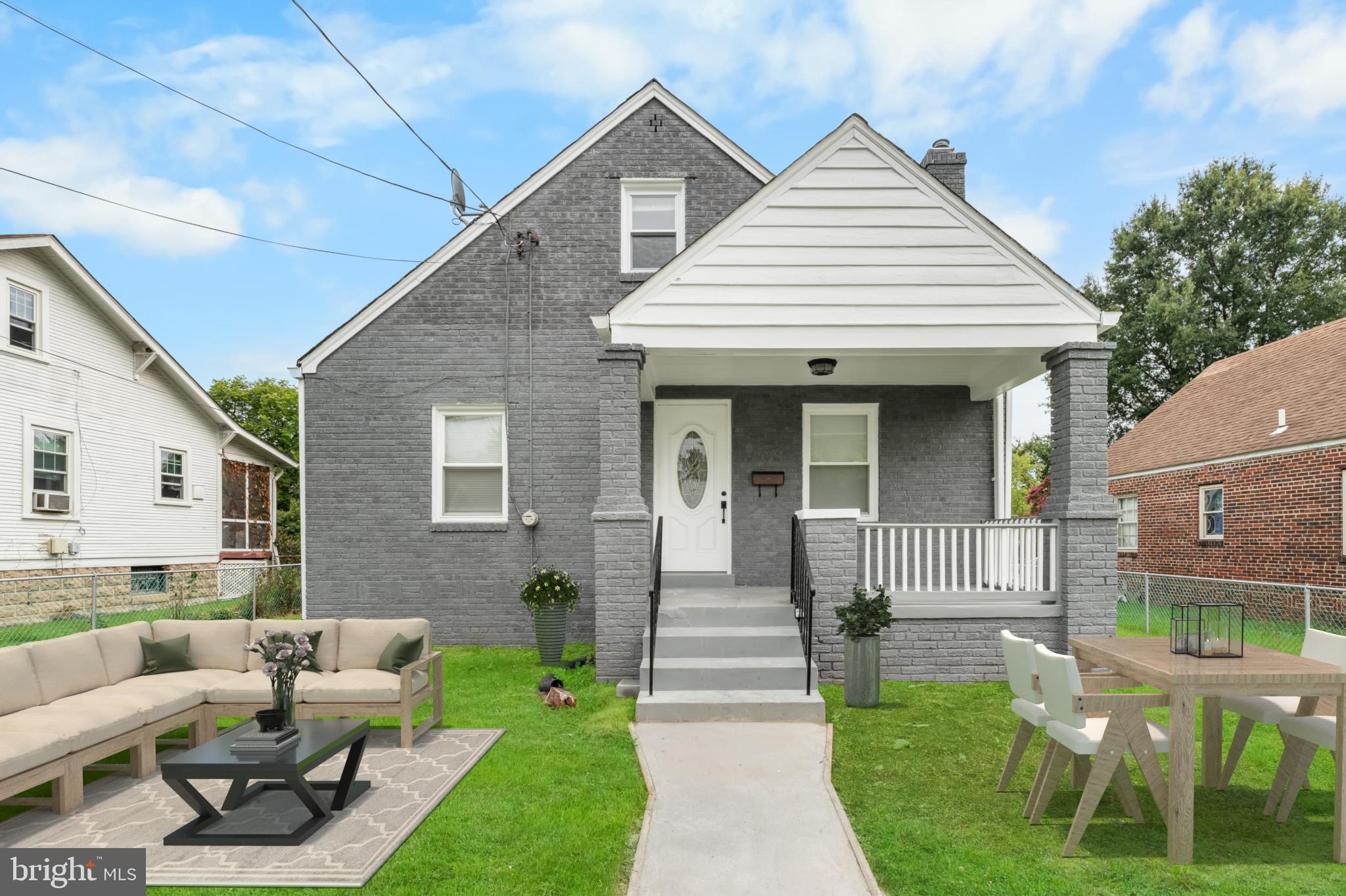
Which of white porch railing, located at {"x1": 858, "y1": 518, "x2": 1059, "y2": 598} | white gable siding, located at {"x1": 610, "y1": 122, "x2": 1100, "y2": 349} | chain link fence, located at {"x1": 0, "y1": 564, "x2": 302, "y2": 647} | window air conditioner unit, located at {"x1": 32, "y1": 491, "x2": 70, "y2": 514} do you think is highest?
white gable siding, located at {"x1": 610, "y1": 122, "x2": 1100, "y2": 349}

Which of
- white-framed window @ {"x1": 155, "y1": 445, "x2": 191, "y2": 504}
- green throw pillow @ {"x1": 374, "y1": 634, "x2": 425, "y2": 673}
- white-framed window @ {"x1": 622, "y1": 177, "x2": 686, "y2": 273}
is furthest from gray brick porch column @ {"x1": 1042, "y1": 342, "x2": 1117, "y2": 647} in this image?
white-framed window @ {"x1": 155, "y1": 445, "x2": 191, "y2": 504}

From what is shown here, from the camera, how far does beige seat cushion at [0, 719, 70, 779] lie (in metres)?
4.30

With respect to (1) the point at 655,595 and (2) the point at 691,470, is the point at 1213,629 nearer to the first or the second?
(1) the point at 655,595

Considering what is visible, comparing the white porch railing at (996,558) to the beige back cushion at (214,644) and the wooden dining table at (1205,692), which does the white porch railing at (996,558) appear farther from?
the beige back cushion at (214,644)

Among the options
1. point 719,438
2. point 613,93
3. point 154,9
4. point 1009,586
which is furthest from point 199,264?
point 1009,586

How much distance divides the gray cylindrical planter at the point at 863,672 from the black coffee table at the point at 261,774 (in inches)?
164

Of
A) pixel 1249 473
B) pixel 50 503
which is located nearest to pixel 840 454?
pixel 1249 473

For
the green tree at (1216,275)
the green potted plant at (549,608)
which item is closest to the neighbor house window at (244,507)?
the green potted plant at (549,608)

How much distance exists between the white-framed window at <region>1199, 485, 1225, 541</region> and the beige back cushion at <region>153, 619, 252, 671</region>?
17.0 m

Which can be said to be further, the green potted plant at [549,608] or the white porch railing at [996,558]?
the green potted plant at [549,608]

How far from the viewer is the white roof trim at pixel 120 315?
43.5 feet

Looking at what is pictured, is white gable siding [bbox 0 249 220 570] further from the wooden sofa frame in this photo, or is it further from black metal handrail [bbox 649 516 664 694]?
black metal handrail [bbox 649 516 664 694]

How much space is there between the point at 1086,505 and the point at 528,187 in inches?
306

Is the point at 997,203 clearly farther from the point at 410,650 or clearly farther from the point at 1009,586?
the point at 410,650
